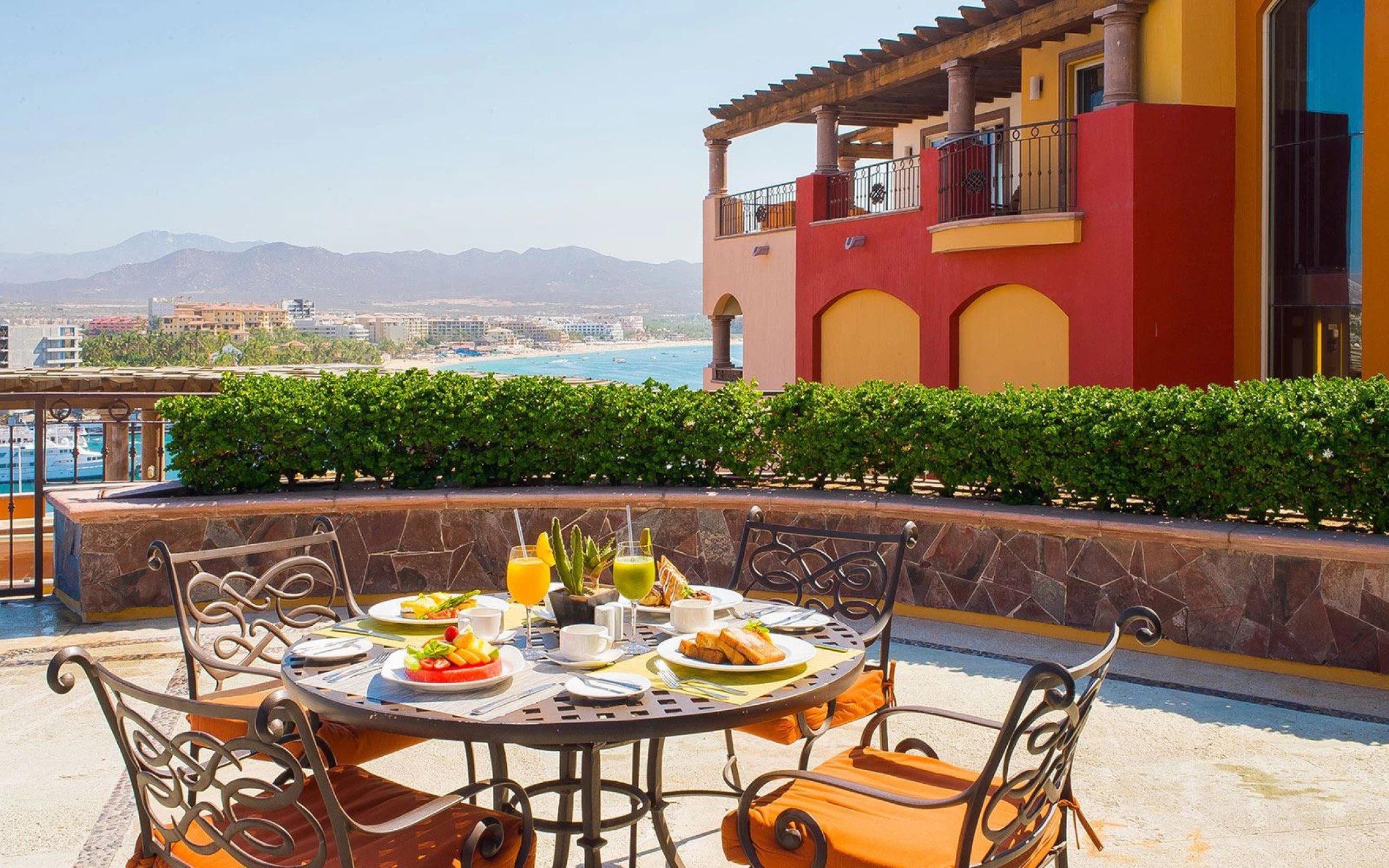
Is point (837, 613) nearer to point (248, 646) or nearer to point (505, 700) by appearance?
point (505, 700)

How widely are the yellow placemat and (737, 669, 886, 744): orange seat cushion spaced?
1.85ft

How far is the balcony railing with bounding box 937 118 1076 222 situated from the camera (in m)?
14.2

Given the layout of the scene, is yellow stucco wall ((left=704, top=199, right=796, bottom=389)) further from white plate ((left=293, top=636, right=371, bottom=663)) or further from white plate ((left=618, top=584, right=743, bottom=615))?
white plate ((left=293, top=636, right=371, bottom=663))

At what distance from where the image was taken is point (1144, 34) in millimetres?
13203

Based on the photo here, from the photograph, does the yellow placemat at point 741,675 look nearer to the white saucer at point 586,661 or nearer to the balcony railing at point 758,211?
the white saucer at point 586,661

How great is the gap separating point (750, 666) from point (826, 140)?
1645 cm

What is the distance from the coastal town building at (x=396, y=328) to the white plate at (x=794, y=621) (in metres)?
165

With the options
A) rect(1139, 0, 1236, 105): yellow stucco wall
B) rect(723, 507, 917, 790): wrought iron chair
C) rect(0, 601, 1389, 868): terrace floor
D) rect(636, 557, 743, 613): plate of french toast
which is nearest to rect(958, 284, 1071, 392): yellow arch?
rect(1139, 0, 1236, 105): yellow stucco wall

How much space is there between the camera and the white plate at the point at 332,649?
324 centimetres

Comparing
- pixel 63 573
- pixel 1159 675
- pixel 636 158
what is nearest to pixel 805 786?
pixel 1159 675

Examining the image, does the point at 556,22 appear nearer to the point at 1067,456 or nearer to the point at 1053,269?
the point at 1053,269

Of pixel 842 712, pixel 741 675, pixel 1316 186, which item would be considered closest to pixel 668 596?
pixel 741 675

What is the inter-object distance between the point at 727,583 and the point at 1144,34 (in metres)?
9.11

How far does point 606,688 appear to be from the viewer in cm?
294
